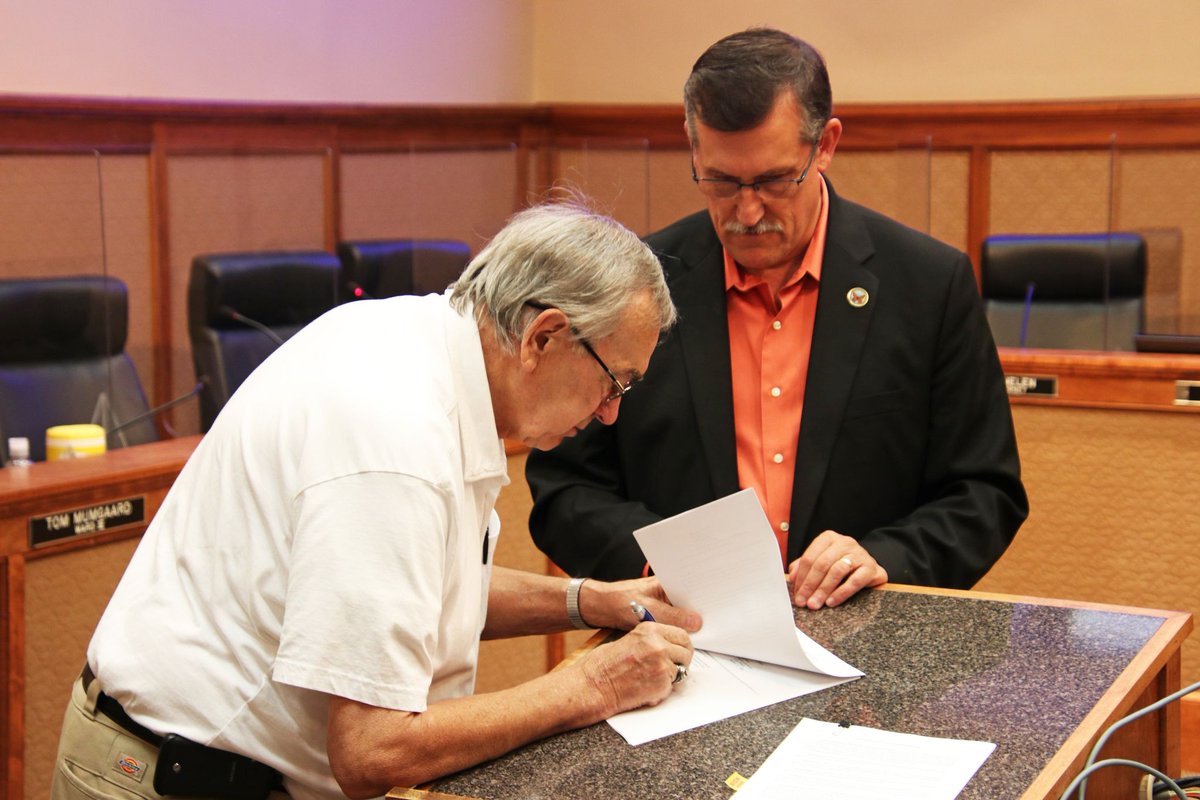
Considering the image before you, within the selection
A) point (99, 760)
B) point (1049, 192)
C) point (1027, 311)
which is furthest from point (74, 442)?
point (1049, 192)

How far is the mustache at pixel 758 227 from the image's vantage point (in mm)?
2127

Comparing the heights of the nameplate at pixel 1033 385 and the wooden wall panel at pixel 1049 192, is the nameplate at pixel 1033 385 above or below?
below

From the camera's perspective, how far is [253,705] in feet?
4.78

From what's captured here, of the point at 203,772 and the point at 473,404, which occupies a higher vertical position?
the point at 473,404

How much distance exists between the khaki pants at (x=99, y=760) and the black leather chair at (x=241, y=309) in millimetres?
2485

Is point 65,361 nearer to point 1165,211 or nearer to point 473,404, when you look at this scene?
point 473,404

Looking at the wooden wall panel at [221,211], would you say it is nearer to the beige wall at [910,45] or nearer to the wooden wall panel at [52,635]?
the beige wall at [910,45]

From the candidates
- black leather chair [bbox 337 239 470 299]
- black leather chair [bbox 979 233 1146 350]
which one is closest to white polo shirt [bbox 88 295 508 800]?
black leather chair [bbox 337 239 470 299]

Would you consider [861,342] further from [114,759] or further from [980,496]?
[114,759]

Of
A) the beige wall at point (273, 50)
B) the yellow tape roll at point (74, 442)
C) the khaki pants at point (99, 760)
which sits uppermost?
the beige wall at point (273, 50)

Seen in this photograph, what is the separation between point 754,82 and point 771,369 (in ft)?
1.48

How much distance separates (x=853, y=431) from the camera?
2.16 meters

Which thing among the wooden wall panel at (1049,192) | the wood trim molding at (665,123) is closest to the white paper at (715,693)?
the wood trim molding at (665,123)

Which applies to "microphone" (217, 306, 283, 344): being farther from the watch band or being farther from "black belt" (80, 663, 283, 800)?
"black belt" (80, 663, 283, 800)
